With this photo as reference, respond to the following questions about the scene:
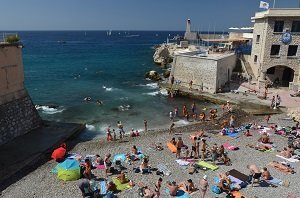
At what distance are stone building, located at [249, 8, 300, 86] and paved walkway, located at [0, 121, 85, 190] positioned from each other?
25.5 metres

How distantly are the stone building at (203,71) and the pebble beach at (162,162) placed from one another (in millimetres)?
10972

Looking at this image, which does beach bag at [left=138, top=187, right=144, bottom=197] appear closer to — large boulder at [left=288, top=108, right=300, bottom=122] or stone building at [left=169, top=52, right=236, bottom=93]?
large boulder at [left=288, top=108, right=300, bottom=122]

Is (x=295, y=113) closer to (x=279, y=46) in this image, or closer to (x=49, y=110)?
(x=279, y=46)

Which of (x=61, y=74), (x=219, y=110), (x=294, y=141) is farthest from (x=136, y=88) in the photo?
(x=294, y=141)

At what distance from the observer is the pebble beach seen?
1623cm

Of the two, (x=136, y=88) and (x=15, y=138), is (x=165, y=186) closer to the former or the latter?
(x=15, y=138)

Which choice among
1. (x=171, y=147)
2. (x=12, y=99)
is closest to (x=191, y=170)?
(x=171, y=147)

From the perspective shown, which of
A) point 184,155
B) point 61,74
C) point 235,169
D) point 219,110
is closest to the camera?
point 235,169

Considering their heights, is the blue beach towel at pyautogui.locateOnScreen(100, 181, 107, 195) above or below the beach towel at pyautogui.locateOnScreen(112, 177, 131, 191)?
below

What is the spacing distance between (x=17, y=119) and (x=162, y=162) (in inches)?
456

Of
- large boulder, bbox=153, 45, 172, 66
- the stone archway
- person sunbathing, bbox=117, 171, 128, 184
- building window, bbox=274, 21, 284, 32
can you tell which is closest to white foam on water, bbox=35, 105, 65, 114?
person sunbathing, bbox=117, 171, 128, 184

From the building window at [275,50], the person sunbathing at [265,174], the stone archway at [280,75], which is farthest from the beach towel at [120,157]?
the stone archway at [280,75]

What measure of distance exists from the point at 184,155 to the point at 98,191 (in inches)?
280

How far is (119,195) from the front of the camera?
1594 cm
